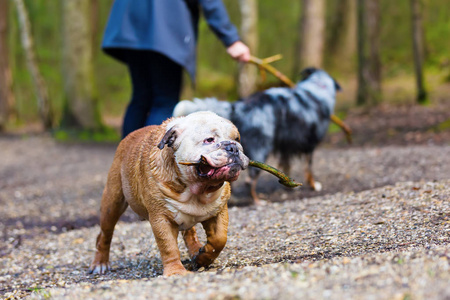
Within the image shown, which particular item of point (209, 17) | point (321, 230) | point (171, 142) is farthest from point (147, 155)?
point (209, 17)

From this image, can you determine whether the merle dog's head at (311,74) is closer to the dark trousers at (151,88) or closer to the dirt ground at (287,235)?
the dirt ground at (287,235)

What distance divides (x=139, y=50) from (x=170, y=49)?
1.26 ft

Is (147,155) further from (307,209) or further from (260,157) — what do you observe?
(260,157)

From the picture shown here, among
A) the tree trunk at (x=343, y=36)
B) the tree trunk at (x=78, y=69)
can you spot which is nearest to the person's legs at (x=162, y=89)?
the tree trunk at (x=78, y=69)

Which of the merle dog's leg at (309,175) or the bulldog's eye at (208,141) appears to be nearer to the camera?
the bulldog's eye at (208,141)

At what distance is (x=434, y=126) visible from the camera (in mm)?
9820

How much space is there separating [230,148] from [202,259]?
0.87 meters

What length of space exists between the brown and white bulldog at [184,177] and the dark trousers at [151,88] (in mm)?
1468

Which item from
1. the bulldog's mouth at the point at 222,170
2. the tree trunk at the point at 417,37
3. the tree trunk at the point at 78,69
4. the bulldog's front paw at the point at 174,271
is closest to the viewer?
the bulldog's mouth at the point at 222,170

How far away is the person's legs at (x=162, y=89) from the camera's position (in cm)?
480

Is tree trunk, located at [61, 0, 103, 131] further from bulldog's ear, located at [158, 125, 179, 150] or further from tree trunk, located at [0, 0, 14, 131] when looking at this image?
bulldog's ear, located at [158, 125, 179, 150]

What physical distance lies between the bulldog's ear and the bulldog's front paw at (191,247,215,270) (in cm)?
75

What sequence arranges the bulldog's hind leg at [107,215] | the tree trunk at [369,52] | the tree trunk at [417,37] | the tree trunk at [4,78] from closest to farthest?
the bulldog's hind leg at [107,215] → the tree trunk at [417,37] → the tree trunk at [369,52] → the tree trunk at [4,78]

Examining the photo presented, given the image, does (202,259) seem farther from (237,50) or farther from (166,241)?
(237,50)
